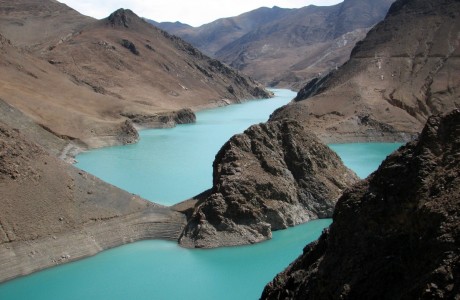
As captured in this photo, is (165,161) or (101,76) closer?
(165,161)

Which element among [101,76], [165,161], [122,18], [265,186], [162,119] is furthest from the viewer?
[122,18]

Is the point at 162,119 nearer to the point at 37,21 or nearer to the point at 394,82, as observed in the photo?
the point at 394,82

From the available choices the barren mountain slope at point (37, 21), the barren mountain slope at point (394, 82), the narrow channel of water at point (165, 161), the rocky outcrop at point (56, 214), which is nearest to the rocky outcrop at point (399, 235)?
the rocky outcrop at point (56, 214)

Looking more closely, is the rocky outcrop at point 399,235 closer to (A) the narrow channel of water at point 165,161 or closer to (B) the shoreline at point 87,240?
(B) the shoreline at point 87,240

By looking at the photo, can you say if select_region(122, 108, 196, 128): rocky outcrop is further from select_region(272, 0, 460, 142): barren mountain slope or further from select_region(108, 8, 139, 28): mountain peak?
select_region(108, 8, 139, 28): mountain peak

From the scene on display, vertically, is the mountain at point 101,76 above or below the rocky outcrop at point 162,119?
above

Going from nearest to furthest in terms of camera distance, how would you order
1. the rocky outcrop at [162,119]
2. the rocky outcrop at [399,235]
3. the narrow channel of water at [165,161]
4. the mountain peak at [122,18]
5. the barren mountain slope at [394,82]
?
the rocky outcrop at [399,235] < the narrow channel of water at [165,161] < the barren mountain slope at [394,82] < the rocky outcrop at [162,119] < the mountain peak at [122,18]

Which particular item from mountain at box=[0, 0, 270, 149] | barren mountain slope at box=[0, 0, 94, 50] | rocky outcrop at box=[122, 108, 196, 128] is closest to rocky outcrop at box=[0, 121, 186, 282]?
mountain at box=[0, 0, 270, 149]

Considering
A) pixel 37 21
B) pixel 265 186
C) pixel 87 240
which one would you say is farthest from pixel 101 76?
pixel 87 240
